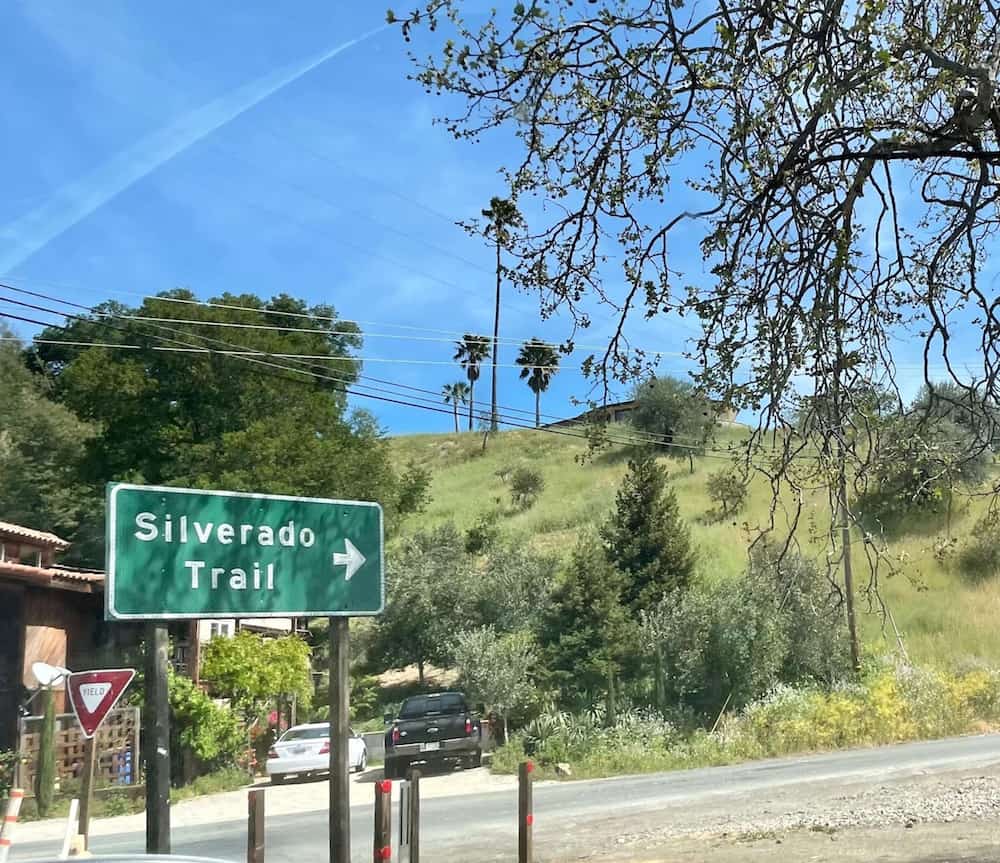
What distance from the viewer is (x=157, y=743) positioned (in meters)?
4.61

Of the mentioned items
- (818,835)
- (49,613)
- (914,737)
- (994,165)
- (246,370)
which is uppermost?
(246,370)

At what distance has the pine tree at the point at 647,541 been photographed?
30.4 meters

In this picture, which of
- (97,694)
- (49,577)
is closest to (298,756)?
(49,577)

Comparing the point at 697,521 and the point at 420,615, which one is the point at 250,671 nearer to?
the point at 420,615

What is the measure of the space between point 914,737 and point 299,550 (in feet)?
80.3

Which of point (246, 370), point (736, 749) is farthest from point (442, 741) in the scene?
point (246, 370)

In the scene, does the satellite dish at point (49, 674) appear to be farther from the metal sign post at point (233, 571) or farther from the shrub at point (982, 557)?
the shrub at point (982, 557)

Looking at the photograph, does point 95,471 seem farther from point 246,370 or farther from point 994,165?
point 994,165

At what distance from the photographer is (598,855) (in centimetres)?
1037

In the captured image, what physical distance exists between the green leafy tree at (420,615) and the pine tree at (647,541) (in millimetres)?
4847

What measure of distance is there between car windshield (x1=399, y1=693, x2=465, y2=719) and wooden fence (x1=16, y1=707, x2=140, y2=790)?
215 inches

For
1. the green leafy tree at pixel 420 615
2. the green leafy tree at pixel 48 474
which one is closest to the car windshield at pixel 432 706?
the green leafy tree at pixel 420 615

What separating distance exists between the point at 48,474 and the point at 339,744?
112 ft

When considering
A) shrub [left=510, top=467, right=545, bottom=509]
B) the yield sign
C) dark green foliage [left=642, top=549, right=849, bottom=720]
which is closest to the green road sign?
the yield sign
